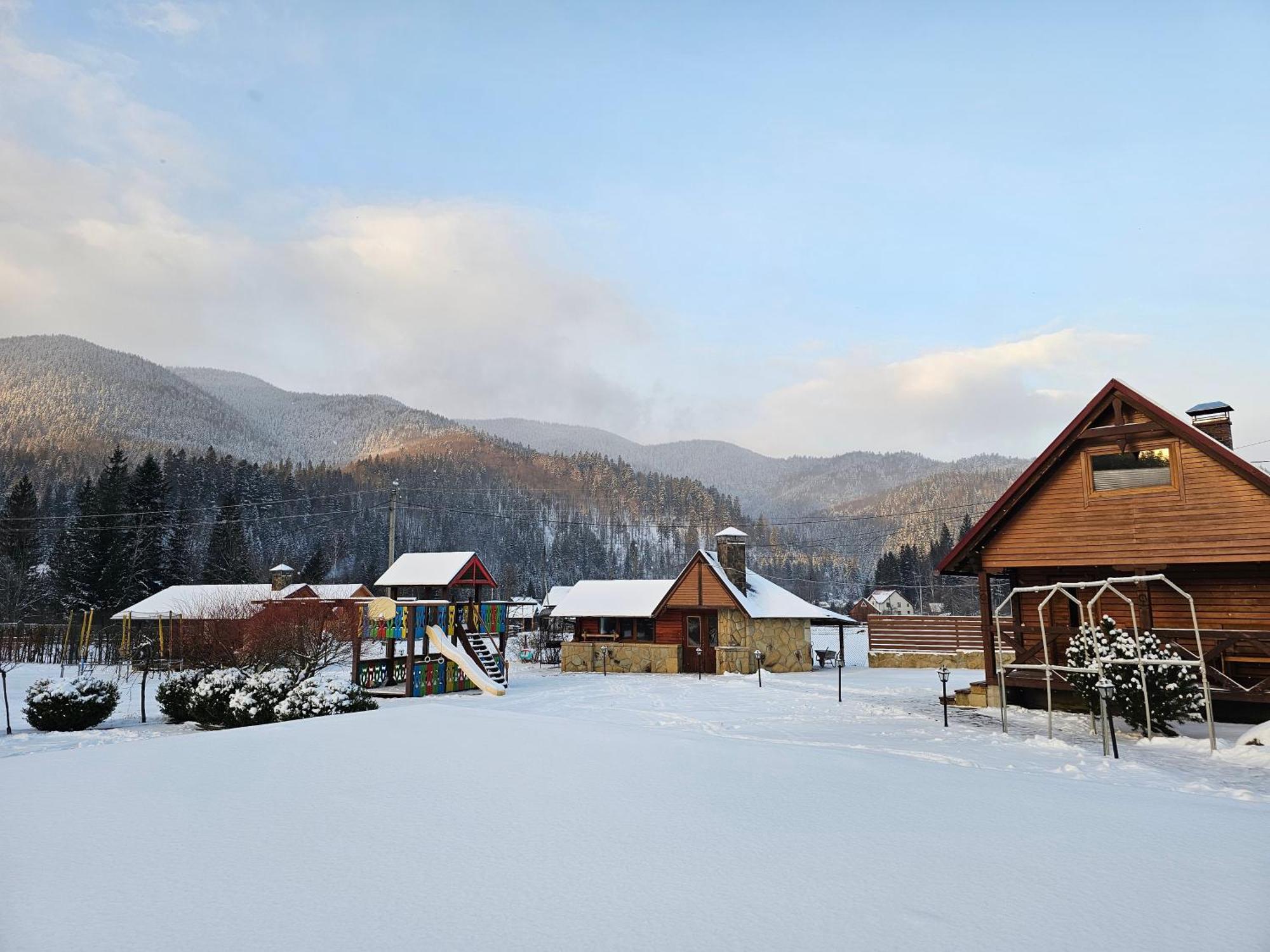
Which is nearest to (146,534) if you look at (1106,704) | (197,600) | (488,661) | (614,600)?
(197,600)

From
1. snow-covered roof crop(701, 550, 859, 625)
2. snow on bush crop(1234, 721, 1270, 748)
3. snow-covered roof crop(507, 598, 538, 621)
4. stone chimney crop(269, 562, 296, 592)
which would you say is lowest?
snow-covered roof crop(507, 598, 538, 621)

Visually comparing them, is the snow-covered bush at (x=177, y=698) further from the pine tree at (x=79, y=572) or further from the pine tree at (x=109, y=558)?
the pine tree at (x=79, y=572)

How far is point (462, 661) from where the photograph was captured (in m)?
25.1

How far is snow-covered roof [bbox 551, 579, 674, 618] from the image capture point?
113 ft

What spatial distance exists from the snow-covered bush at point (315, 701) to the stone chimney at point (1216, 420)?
64.7 ft

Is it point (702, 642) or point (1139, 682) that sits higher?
point (1139, 682)

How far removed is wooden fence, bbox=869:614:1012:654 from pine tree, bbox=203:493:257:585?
4566 centimetres

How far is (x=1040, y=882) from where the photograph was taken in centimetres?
509

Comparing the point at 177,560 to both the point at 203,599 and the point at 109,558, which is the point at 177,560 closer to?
the point at 109,558

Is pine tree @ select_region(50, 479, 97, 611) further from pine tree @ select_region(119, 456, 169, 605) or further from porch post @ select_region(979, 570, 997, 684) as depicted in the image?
porch post @ select_region(979, 570, 997, 684)

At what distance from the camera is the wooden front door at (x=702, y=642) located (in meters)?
33.0

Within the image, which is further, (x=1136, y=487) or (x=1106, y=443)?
(x=1106, y=443)

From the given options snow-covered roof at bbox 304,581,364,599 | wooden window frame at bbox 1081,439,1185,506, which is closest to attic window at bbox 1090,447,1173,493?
wooden window frame at bbox 1081,439,1185,506

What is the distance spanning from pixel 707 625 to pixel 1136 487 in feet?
63.5
